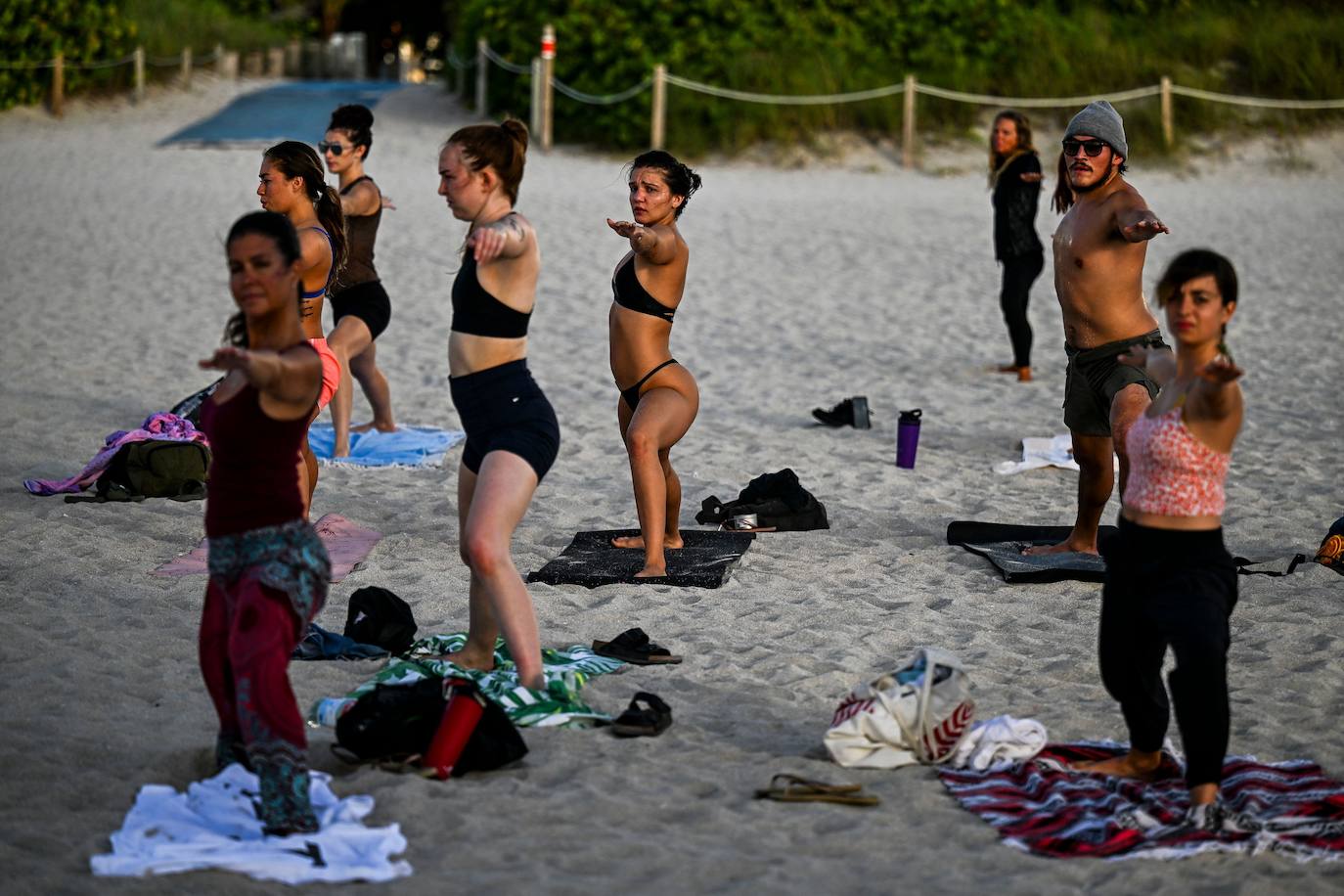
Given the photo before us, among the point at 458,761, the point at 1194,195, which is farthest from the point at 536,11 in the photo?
the point at 458,761

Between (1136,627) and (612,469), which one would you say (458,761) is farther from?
(612,469)

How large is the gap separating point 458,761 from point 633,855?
70 cm

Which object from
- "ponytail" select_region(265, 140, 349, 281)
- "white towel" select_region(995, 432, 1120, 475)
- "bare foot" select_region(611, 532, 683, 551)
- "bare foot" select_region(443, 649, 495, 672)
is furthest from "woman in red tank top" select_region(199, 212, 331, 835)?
"white towel" select_region(995, 432, 1120, 475)

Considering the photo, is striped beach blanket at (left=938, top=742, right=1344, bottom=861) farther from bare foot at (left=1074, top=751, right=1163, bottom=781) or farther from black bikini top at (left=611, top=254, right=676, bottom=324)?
black bikini top at (left=611, top=254, right=676, bottom=324)

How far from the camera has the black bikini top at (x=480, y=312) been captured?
4.73m

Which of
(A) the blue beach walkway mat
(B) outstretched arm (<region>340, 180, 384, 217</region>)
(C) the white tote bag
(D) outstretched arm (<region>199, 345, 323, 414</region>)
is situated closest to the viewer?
(D) outstretched arm (<region>199, 345, 323, 414</region>)

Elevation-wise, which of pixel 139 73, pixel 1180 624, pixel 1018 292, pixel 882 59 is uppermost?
pixel 882 59

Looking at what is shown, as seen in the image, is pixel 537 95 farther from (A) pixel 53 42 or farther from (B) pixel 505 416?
(B) pixel 505 416

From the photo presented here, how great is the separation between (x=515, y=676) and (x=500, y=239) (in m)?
1.42

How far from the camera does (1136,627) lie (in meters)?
4.15

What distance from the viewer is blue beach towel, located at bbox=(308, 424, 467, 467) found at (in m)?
8.43

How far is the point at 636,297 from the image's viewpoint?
6.27 metres

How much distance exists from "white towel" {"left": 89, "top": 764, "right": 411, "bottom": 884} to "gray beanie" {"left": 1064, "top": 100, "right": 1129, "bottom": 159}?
159 inches

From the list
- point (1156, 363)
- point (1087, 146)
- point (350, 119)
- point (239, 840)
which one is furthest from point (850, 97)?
point (239, 840)
